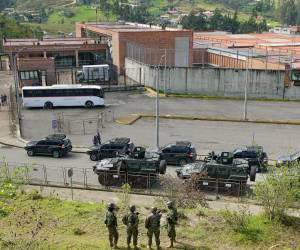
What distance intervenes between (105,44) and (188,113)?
28.4 metres

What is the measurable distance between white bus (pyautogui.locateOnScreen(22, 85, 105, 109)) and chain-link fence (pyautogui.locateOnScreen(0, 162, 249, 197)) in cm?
1799

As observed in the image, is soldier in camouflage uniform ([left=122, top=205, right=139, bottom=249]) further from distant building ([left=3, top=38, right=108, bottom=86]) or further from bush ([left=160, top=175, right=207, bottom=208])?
distant building ([left=3, top=38, right=108, bottom=86])

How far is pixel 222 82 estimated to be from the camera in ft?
163

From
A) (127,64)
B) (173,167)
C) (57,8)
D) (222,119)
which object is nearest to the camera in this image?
(173,167)

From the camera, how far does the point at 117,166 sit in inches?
963

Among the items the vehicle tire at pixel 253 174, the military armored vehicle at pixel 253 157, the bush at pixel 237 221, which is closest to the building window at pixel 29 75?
the military armored vehicle at pixel 253 157

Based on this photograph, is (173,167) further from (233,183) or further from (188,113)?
(188,113)

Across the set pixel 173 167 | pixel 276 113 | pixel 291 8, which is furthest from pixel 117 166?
pixel 291 8

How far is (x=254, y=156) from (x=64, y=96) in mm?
23197

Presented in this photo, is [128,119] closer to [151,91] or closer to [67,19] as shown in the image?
[151,91]

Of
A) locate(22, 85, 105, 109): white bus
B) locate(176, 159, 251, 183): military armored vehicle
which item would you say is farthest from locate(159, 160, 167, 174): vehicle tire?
locate(22, 85, 105, 109): white bus

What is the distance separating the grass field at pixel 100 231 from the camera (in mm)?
15891

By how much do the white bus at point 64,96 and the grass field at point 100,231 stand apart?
82.1ft

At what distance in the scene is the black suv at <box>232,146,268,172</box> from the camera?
2653 centimetres
